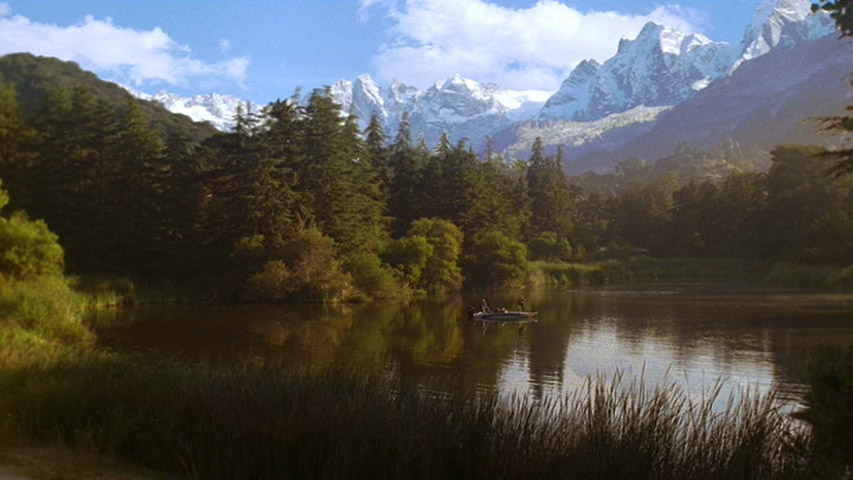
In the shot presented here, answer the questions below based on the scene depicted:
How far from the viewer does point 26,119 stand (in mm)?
44812

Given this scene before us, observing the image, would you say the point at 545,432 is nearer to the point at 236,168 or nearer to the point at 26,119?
the point at 236,168

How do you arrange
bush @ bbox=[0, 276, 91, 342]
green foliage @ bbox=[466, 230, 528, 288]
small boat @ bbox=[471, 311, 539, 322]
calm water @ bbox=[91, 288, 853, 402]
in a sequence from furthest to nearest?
green foliage @ bbox=[466, 230, 528, 288] → small boat @ bbox=[471, 311, 539, 322] → bush @ bbox=[0, 276, 91, 342] → calm water @ bbox=[91, 288, 853, 402]

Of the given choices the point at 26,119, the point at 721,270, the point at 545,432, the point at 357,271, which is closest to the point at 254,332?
the point at 357,271

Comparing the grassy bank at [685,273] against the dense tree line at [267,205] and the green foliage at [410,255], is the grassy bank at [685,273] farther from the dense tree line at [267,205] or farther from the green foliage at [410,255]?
the green foliage at [410,255]

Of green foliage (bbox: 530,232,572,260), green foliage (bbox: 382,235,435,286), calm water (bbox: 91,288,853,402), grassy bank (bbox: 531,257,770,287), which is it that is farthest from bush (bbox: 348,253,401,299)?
green foliage (bbox: 530,232,572,260)

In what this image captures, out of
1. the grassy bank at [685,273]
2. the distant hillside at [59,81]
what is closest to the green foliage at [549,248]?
the grassy bank at [685,273]

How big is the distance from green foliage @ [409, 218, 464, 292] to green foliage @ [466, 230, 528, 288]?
3220 mm

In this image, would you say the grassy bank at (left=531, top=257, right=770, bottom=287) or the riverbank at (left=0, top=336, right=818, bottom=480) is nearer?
the riverbank at (left=0, top=336, right=818, bottom=480)

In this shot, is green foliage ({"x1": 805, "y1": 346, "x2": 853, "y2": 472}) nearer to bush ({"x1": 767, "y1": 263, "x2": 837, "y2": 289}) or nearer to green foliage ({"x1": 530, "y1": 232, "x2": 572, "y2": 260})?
bush ({"x1": 767, "y1": 263, "x2": 837, "y2": 289})

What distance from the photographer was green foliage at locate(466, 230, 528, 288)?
2251 inches

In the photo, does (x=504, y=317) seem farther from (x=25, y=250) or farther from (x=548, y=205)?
(x=548, y=205)

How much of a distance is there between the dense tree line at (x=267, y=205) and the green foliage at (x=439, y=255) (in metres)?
0.13

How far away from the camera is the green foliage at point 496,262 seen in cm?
5719

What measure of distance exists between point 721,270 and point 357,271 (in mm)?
43452
